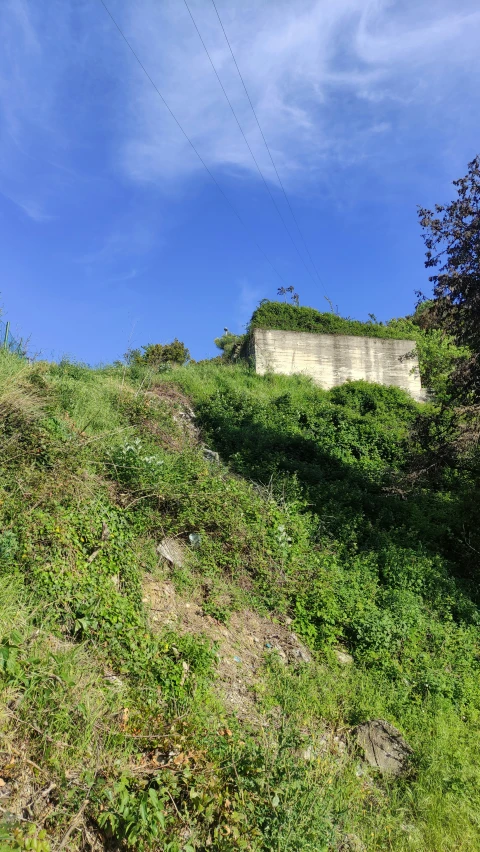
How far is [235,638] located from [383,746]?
172 cm

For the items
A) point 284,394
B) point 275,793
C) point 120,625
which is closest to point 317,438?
point 284,394

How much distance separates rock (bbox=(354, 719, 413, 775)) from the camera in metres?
4.20

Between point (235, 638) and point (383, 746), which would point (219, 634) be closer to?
point (235, 638)

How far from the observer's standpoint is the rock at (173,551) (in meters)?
5.88

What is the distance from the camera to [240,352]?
65.1 ft

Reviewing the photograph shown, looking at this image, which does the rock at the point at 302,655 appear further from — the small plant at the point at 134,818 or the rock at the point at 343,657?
the small plant at the point at 134,818

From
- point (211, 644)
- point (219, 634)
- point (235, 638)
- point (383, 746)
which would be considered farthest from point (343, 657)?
point (211, 644)

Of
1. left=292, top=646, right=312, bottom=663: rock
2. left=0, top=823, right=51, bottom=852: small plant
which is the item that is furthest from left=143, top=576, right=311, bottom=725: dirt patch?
left=0, top=823, right=51, bottom=852: small plant

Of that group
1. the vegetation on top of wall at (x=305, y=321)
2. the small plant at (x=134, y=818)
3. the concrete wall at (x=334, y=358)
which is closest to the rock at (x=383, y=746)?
the small plant at (x=134, y=818)

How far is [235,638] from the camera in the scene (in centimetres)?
538

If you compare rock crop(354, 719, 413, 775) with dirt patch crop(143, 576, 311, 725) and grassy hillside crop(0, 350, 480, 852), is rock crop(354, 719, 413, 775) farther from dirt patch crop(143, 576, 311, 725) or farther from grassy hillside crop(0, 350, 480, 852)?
dirt patch crop(143, 576, 311, 725)

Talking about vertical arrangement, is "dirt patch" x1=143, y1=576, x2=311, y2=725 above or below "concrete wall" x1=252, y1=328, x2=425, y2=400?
below

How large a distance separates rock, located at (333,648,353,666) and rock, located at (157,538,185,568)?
2.03 metres

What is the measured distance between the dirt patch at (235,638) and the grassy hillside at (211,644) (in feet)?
0.11
